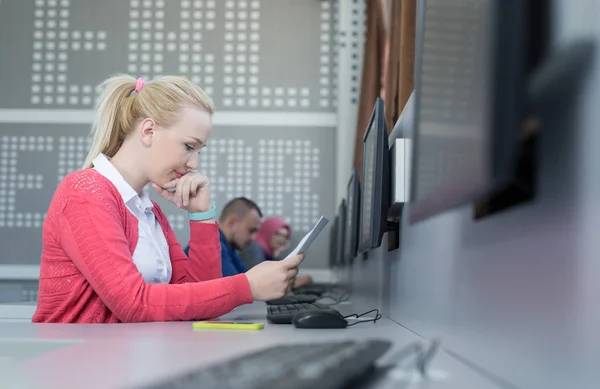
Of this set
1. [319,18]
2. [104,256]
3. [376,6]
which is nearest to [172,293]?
[104,256]

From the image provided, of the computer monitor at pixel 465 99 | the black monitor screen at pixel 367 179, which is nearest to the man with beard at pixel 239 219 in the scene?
the black monitor screen at pixel 367 179

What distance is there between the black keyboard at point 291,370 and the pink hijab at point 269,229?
138 inches

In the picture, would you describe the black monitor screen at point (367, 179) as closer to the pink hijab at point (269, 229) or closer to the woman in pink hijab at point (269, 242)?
the woman in pink hijab at point (269, 242)

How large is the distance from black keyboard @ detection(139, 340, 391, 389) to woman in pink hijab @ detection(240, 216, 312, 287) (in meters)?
3.20

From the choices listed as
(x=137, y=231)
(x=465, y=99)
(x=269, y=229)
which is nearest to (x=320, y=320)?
(x=137, y=231)

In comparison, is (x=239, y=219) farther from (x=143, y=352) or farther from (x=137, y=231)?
(x=143, y=352)

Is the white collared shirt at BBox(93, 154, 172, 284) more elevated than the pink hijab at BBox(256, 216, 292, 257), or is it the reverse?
the white collared shirt at BBox(93, 154, 172, 284)

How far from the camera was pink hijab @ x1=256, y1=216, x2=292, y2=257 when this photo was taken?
4.18 m

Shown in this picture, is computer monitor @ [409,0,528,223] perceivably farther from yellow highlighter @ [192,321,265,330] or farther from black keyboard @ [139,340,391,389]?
yellow highlighter @ [192,321,265,330]

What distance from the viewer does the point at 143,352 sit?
2.90 ft

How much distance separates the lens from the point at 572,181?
0.54m

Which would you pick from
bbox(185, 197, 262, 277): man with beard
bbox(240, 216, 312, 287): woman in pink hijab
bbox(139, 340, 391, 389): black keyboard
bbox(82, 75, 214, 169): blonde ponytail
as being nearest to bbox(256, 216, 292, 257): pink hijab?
bbox(240, 216, 312, 287): woman in pink hijab

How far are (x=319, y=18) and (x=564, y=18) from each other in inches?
152

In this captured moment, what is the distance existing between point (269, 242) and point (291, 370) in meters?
3.82
